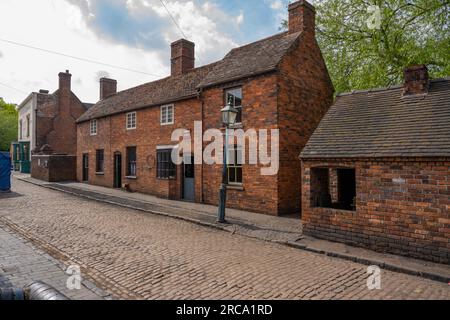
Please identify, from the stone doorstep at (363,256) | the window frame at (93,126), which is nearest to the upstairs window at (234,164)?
the stone doorstep at (363,256)

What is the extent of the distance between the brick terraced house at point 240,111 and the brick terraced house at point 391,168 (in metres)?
2.65

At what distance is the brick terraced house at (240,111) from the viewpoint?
11641mm

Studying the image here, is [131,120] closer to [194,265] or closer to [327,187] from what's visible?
[327,187]

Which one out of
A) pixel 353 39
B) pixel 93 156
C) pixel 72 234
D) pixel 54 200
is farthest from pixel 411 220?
pixel 93 156

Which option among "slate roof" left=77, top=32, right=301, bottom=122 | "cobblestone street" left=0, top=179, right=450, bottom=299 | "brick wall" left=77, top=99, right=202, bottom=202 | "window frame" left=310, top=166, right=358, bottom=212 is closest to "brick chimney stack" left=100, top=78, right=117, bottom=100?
"brick wall" left=77, top=99, right=202, bottom=202

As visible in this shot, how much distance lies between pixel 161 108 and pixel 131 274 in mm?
12399

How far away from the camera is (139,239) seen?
7.84 metres

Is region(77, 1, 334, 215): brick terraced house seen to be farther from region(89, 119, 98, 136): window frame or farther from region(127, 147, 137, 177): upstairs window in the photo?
region(89, 119, 98, 136): window frame

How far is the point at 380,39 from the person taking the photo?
15594 mm

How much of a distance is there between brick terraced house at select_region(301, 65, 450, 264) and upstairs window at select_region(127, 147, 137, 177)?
1324 centimetres

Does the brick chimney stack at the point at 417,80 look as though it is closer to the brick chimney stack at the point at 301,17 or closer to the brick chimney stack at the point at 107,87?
the brick chimney stack at the point at 301,17

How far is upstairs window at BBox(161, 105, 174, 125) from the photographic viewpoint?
15.9 metres
